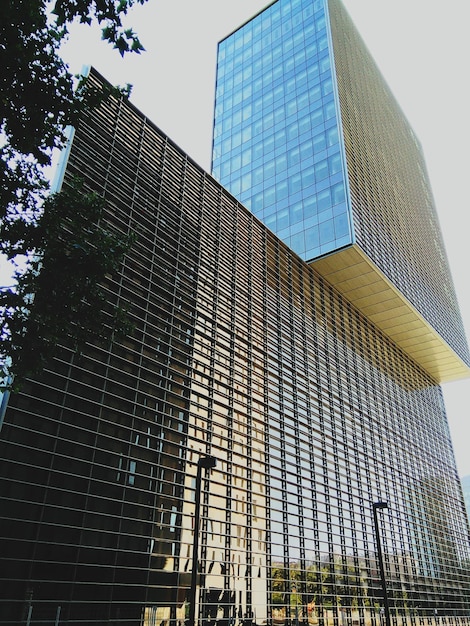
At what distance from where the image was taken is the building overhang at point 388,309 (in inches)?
1163

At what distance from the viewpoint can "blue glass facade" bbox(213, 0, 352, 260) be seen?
1199 inches

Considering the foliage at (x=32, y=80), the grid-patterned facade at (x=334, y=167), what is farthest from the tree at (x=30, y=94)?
the grid-patterned facade at (x=334, y=167)

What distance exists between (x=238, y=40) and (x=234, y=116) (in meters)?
9.21

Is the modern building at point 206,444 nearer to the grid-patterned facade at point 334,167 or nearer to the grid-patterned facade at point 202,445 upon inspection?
the grid-patterned facade at point 202,445

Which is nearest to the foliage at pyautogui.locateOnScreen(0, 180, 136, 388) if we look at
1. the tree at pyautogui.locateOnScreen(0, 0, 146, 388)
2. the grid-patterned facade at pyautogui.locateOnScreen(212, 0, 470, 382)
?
the tree at pyautogui.locateOnScreen(0, 0, 146, 388)

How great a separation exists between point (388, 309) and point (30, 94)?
28.9m

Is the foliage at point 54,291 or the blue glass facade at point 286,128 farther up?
the blue glass facade at point 286,128

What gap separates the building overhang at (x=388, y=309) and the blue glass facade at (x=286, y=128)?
156 centimetres

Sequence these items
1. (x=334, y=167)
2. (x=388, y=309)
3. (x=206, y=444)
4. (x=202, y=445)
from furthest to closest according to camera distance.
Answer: (x=388, y=309)
(x=334, y=167)
(x=206, y=444)
(x=202, y=445)

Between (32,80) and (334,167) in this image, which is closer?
(32,80)

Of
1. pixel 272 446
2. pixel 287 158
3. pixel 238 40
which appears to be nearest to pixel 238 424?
pixel 272 446

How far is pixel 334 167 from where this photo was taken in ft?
101

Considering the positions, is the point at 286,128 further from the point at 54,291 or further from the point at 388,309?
the point at 54,291

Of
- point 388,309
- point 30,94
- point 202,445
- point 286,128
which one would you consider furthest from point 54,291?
point 286,128
